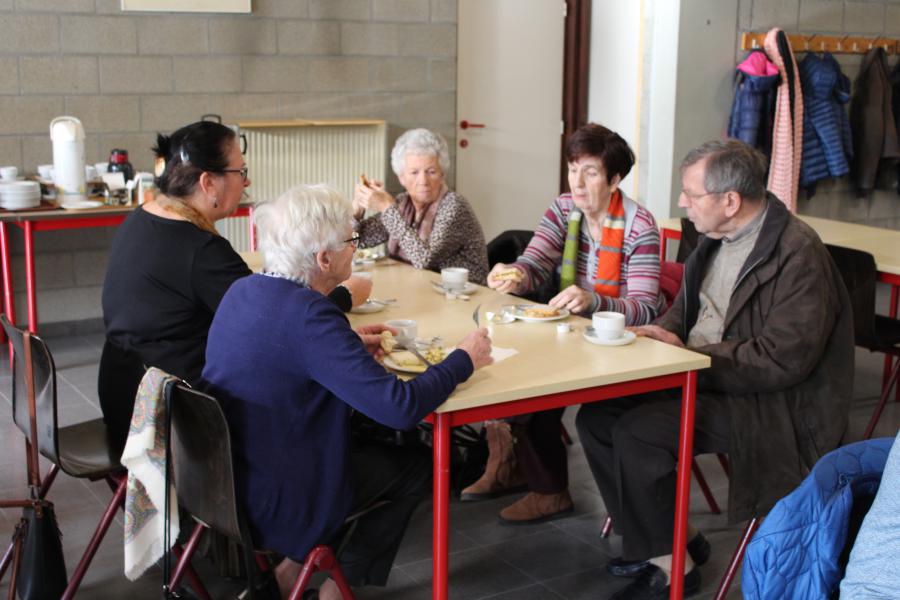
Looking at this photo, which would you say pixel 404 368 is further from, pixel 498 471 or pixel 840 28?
pixel 840 28

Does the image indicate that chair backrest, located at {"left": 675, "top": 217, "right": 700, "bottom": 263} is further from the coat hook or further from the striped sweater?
the coat hook

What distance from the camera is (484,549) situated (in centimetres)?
305

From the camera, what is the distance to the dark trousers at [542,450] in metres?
3.15

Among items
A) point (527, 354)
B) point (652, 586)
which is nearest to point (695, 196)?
point (527, 354)

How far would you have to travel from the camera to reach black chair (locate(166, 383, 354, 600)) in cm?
207

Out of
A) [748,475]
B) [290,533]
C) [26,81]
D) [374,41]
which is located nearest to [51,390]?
[290,533]

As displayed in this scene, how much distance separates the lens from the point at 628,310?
10.2 ft

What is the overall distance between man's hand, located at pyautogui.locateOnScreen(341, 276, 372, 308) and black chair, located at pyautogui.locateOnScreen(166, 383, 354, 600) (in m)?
0.82

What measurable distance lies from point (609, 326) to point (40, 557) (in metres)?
1.46

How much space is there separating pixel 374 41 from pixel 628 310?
3.22m

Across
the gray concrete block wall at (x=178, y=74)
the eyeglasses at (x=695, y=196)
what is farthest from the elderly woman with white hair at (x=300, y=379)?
the gray concrete block wall at (x=178, y=74)

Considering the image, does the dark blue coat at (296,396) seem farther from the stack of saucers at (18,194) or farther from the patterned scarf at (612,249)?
the stack of saucers at (18,194)

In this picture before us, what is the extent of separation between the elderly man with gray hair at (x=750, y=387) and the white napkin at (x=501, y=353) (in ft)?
1.22

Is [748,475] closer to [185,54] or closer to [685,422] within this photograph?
[685,422]
